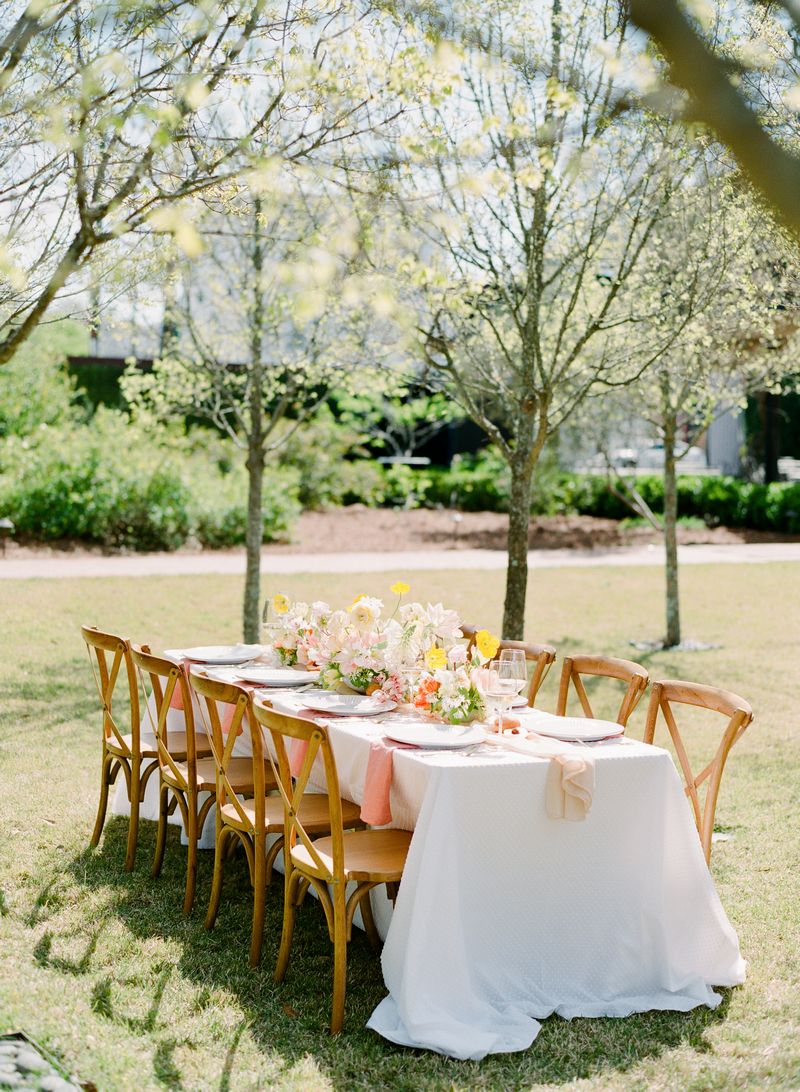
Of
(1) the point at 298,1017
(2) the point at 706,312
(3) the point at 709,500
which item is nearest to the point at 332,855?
(1) the point at 298,1017

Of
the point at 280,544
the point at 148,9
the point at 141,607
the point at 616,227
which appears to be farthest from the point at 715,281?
the point at 280,544

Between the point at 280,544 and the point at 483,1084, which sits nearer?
the point at 483,1084

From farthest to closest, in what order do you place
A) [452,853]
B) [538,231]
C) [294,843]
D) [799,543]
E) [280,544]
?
1. [799,543]
2. [280,544]
3. [538,231]
4. [294,843]
5. [452,853]

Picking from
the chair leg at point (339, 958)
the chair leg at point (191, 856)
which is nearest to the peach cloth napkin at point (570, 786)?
the chair leg at point (339, 958)

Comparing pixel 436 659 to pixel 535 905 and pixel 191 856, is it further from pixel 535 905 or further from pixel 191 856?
pixel 191 856

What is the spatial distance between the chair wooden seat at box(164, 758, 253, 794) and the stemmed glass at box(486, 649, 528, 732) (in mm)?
1332

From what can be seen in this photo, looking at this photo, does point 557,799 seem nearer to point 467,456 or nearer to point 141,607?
point 141,607

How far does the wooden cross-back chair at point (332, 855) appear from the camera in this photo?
4.26 meters

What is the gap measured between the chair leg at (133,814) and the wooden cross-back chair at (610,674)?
2.10 meters

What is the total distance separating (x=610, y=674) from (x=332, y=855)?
1.93 meters

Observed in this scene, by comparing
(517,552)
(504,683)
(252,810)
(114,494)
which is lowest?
(252,810)

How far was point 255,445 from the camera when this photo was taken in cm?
1139

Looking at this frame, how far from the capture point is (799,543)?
70.0ft

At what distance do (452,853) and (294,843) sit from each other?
2.56 feet
